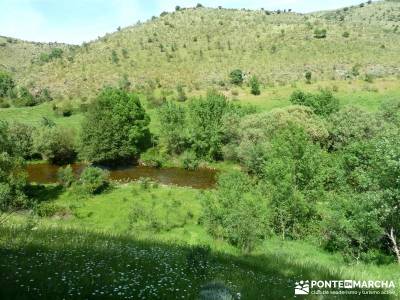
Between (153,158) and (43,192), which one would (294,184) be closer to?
(43,192)

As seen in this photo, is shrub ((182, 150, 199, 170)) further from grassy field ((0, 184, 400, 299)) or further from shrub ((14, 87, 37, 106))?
grassy field ((0, 184, 400, 299))

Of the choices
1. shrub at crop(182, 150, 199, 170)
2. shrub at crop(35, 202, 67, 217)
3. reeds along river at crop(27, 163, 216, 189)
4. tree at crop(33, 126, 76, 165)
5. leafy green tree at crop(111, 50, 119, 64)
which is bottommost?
shrub at crop(35, 202, 67, 217)

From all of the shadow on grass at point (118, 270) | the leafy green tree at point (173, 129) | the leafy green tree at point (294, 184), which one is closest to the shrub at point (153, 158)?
the leafy green tree at point (173, 129)

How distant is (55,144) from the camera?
8406 centimetres

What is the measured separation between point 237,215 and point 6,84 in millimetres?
115664

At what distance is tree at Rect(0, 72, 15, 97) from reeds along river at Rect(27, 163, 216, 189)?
51434 mm

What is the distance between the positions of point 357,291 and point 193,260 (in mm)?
4105

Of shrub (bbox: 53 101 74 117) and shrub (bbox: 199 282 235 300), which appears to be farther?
shrub (bbox: 53 101 74 117)

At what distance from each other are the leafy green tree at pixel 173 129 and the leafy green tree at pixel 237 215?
36.7 metres

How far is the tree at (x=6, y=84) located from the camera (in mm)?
124637

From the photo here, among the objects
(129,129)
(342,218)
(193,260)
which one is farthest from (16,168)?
(193,260)

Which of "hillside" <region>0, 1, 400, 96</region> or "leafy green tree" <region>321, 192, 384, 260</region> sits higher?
"hillside" <region>0, 1, 400, 96</region>

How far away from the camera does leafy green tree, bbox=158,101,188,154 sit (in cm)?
8581

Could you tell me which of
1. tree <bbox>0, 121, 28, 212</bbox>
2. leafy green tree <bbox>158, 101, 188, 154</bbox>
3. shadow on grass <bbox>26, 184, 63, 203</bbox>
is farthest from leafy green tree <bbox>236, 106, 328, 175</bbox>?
tree <bbox>0, 121, 28, 212</bbox>
